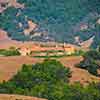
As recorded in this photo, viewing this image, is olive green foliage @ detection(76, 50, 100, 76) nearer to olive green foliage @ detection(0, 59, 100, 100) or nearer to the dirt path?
the dirt path

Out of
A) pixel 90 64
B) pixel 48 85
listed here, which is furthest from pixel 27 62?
pixel 48 85

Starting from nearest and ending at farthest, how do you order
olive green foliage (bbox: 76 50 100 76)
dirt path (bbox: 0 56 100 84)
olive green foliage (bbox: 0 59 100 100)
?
olive green foliage (bbox: 0 59 100 100), dirt path (bbox: 0 56 100 84), olive green foliage (bbox: 76 50 100 76)

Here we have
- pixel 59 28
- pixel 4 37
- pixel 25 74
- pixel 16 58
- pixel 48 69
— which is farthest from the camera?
pixel 59 28

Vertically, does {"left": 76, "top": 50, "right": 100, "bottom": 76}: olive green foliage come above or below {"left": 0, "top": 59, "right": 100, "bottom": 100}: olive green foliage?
above

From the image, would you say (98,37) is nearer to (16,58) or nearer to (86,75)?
(16,58)

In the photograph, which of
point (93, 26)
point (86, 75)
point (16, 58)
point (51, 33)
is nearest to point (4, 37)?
point (51, 33)

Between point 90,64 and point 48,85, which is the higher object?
point 90,64

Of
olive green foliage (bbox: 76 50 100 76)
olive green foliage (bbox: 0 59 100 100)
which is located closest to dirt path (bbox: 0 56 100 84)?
olive green foliage (bbox: 76 50 100 76)

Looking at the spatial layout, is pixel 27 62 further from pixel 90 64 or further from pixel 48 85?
pixel 48 85

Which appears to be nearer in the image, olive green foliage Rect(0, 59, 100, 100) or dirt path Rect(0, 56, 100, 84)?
olive green foliage Rect(0, 59, 100, 100)
